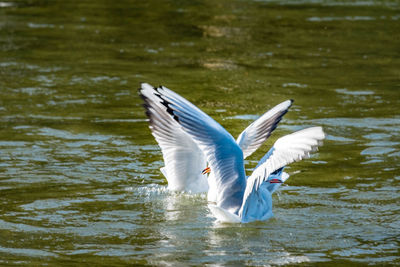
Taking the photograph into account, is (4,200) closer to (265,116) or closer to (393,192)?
(265,116)

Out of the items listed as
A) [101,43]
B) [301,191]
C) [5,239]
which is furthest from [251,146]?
[101,43]

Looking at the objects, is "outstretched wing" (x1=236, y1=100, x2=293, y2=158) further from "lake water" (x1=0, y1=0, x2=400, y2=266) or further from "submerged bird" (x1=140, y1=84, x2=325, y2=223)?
"lake water" (x1=0, y1=0, x2=400, y2=266)

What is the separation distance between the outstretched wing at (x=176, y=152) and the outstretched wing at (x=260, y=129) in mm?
721

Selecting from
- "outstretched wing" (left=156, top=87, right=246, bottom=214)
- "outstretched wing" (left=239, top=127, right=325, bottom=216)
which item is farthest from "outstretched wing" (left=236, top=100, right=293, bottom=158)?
"outstretched wing" (left=239, top=127, right=325, bottom=216)

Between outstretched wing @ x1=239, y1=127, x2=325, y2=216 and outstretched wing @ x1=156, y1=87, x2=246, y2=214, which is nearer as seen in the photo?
outstretched wing @ x1=239, y1=127, x2=325, y2=216

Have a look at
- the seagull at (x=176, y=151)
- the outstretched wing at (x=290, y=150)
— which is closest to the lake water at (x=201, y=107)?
the seagull at (x=176, y=151)

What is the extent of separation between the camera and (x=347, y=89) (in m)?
13.1

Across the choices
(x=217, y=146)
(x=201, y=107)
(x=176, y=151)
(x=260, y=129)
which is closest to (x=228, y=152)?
(x=217, y=146)

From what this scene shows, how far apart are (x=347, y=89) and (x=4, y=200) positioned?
260 inches

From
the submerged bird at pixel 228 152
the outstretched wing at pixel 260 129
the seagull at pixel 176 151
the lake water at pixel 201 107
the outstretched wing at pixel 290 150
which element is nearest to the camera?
the outstretched wing at pixel 290 150

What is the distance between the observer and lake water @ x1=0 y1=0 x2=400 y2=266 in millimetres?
7184

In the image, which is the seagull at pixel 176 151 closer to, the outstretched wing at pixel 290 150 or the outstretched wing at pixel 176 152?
the outstretched wing at pixel 176 152

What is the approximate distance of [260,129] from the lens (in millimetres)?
7758

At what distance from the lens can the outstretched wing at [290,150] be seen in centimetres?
657
